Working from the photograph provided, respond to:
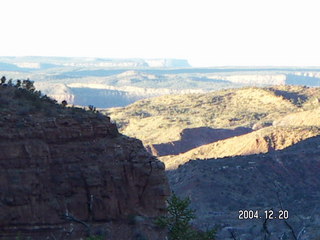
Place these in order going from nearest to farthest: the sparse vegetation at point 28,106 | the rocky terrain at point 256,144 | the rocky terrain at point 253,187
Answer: the sparse vegetation at point 28,106 → the rocky terrain at point 253,187 → the rocky terrain at point 256,144

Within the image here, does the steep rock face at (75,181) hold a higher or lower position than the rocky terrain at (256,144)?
higher

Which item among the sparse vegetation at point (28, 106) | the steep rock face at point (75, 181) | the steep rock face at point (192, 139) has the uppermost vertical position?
the sparse vegetation at point (28, 106)

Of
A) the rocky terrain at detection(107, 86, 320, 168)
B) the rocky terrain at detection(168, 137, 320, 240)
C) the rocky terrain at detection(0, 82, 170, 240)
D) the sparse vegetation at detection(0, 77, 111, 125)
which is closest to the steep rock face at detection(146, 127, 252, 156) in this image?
the rocky terrain at detection(107, 86, 320, 168)

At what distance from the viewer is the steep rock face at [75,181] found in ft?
97.3

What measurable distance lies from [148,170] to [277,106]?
103m

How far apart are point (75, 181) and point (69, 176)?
268mm

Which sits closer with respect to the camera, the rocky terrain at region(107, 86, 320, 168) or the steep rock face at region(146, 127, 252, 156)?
the rocky terrain at region(107, 86, 320, 168)

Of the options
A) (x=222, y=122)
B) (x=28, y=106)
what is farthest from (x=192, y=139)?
(x=28, y=106)

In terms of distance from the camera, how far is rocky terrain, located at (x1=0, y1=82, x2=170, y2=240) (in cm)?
2969

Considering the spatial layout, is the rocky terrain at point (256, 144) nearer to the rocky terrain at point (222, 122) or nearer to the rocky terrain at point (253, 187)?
the rocky terrain at point (222, 122)

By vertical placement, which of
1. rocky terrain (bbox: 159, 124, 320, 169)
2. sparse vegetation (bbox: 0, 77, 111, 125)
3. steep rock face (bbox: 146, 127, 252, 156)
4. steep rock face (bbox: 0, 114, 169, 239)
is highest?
sparse vegetation (bbox: 0, 77, 111, 125)

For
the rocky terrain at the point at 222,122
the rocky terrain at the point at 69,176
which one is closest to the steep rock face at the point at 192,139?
the rocky terrain at the point at 222,122

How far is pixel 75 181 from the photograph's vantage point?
31047mm

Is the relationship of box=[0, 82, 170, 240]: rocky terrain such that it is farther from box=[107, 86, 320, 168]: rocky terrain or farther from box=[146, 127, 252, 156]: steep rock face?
box=[146, 127, 252, 156]: steep rock face
